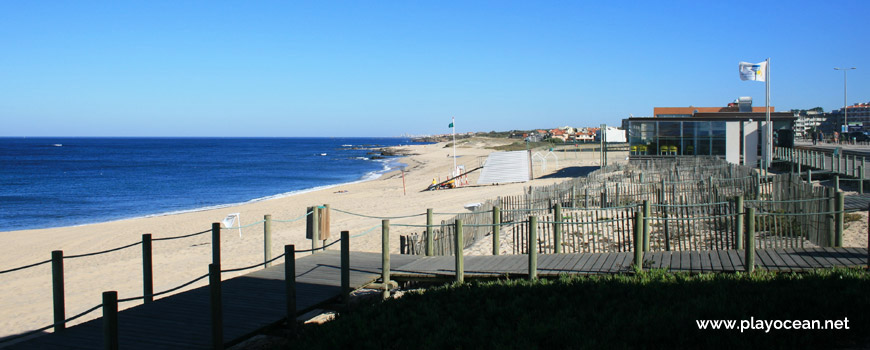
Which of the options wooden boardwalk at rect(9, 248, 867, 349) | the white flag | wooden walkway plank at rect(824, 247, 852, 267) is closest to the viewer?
wooden boardwalk at rect(9, 248, 867, 349)

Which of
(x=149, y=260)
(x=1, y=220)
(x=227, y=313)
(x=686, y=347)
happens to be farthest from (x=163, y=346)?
(x=1, y=220)

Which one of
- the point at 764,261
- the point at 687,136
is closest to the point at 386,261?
the point at 764,261

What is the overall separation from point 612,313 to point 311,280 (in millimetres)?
4374

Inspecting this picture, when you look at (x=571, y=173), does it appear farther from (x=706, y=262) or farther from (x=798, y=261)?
(x=798, y=261)

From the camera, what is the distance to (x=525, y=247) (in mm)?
11945

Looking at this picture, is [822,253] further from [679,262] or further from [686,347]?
[686,347]

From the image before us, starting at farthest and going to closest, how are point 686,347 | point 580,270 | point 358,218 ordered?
point 358,218
point 580,270
point 686,347

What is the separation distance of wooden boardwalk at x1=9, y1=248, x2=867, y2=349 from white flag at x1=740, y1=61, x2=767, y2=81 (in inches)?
974

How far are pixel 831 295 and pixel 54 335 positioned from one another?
770 cm

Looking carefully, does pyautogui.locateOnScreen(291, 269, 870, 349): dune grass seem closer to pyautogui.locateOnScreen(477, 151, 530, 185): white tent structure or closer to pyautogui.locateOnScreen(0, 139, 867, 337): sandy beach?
pyautogui.locateOnScreen(0, 139, 867, 337): sandy beach

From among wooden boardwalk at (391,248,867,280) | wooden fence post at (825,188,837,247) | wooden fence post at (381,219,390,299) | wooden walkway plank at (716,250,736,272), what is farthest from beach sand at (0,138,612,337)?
wooden fence post at (825,188,837,247)

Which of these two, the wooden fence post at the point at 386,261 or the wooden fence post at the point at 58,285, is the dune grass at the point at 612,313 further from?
the wooden fence post at the point at 58,285

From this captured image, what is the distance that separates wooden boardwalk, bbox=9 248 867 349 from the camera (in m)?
6.56

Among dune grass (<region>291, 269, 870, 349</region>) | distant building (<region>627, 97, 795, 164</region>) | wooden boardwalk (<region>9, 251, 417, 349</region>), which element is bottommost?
wooden boardwalk (<region>9, 251, 417, 349</region>)
